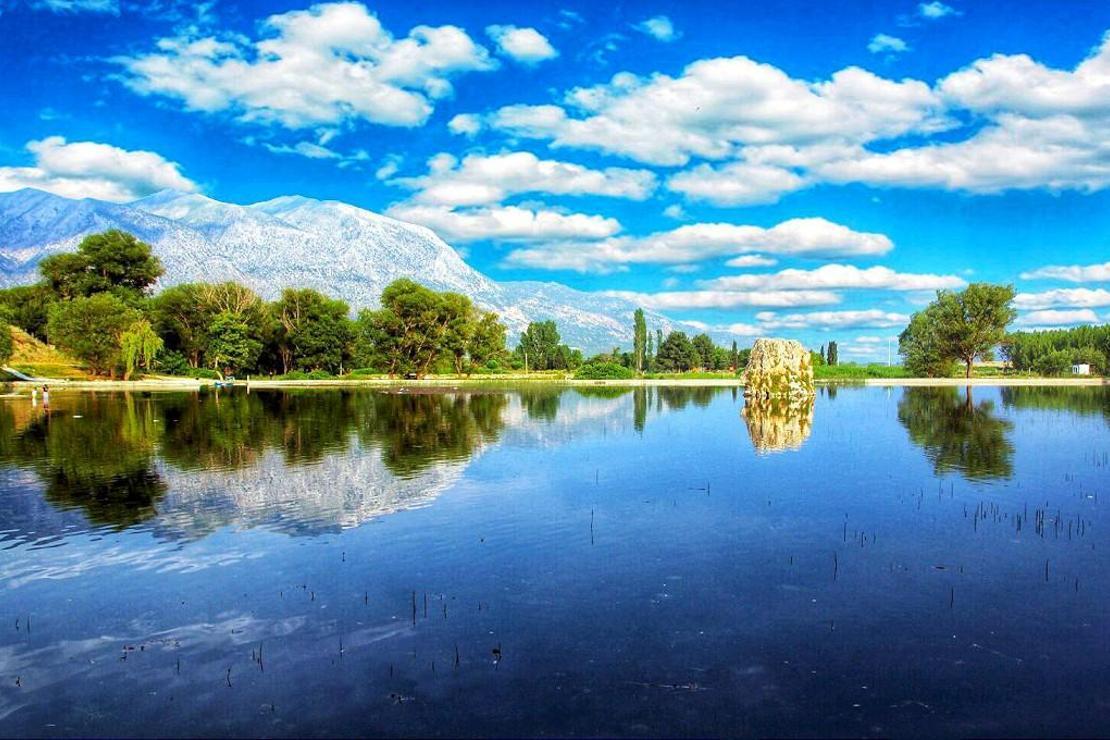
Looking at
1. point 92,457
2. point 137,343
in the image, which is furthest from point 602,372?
point 92,457

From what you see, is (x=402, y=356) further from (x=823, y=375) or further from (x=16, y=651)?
(x=16, y=651)

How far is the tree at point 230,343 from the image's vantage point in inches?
4678

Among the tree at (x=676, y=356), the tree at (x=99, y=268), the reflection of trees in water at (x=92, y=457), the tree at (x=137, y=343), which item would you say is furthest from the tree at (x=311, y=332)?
the reflection of trees in water at (x=92, y=457)

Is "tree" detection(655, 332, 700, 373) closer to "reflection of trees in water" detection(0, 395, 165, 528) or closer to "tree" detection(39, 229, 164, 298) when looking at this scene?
"tree" detection(39, 229, 164, 298)

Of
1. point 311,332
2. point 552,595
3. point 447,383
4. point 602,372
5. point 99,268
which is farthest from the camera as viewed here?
point 99,268

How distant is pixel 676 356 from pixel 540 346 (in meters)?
29.9

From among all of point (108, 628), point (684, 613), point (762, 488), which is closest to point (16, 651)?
point (108, 628)

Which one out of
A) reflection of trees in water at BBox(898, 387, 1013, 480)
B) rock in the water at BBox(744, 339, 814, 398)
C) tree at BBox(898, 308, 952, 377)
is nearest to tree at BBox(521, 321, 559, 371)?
tree at BBox(898, 308, 952, 377)

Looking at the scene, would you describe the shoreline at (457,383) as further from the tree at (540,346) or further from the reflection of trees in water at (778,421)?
the reflection of trees in water at (778,421)

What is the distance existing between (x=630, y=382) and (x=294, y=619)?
10276cm

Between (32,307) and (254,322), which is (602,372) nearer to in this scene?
(254,322)

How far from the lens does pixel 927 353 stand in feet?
429

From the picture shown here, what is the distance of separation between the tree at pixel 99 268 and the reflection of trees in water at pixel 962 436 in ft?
415

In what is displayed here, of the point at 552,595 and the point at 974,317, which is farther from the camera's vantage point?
the point at 974,317
